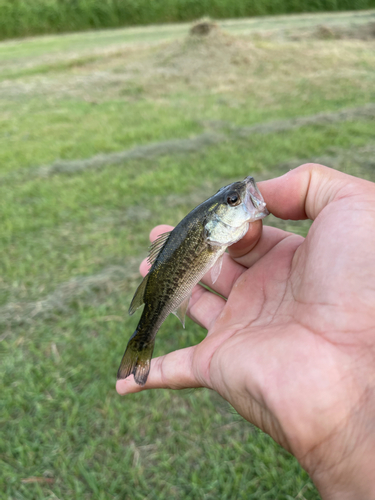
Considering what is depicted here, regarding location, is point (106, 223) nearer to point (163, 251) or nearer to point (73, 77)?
point (163, 251)

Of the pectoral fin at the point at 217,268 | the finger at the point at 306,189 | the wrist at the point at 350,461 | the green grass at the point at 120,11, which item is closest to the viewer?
the wrist at the point at 350,461

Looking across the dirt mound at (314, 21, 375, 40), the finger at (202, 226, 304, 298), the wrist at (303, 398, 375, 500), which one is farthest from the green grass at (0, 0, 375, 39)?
the wrist at (303, 398, 375, 500)

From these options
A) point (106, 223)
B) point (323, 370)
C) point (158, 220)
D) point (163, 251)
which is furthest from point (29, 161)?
point (323, 370)

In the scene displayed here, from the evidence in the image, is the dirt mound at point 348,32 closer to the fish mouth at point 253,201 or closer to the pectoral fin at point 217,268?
the fish mouth at point 253,201

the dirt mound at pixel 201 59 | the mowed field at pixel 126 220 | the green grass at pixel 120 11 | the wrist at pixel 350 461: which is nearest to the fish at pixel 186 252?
the mowed field at pixel 126 220

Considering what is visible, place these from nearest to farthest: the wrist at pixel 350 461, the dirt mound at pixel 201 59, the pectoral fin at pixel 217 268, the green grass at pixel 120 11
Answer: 1. the wrist at pixel 350 461
2. the pectoral fin at pixel 217 268
3. the dirt mound at pixel 201 59
4. the green grass at pixel 120 11

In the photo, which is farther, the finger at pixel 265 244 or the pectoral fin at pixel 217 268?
the finger at pixel 265 244

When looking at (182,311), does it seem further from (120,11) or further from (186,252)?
(120,11)
